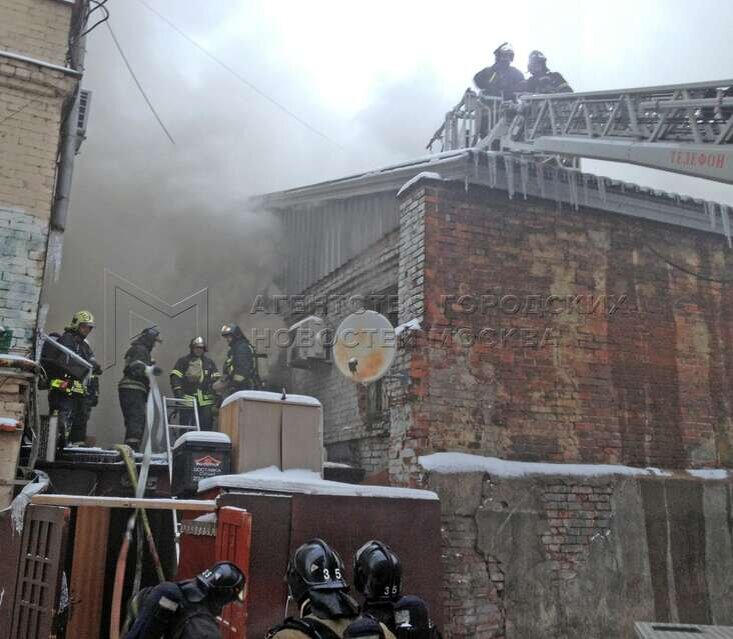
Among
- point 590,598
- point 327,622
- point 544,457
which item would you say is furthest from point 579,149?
point 327,622

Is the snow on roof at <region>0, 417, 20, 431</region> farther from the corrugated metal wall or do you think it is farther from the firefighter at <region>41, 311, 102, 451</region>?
the corrugated metal wall

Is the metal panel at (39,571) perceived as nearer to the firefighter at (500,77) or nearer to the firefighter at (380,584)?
the firefighter at (380,584)

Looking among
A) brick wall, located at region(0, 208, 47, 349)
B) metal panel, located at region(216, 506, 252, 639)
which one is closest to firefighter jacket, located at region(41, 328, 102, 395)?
brick wall, located at region(0, 208, 47, 349)

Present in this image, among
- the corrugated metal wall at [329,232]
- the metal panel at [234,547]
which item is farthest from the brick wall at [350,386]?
the metal panel at [234,547]

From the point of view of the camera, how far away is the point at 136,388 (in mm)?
8070

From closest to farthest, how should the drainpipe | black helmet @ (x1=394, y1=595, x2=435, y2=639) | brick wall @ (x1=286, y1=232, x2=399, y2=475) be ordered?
black helmet @ (x1=394, y1=595, x2=435, y2=639) < the drainpipe < brick wall @ (x1=286, y1=232, x2=399, y2=475)

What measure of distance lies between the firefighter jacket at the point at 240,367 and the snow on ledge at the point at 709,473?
5.26 meters

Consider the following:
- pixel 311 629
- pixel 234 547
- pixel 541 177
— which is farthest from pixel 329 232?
pixel 311 629

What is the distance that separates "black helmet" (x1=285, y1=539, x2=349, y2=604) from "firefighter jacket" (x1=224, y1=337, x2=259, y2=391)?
5.98 m

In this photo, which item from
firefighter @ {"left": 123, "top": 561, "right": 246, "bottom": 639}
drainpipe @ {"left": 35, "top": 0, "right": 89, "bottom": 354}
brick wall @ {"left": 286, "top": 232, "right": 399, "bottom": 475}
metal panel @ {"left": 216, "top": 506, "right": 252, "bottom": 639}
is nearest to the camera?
firefighter @ {"left": 123, "top": 561, "right": 246, "bottom": 639}

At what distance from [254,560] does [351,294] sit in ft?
15.6

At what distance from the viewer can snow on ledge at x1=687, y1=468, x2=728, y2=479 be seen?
713cm

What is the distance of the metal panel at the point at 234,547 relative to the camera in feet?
14.6

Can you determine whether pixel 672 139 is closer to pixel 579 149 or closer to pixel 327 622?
pixel 579 149
